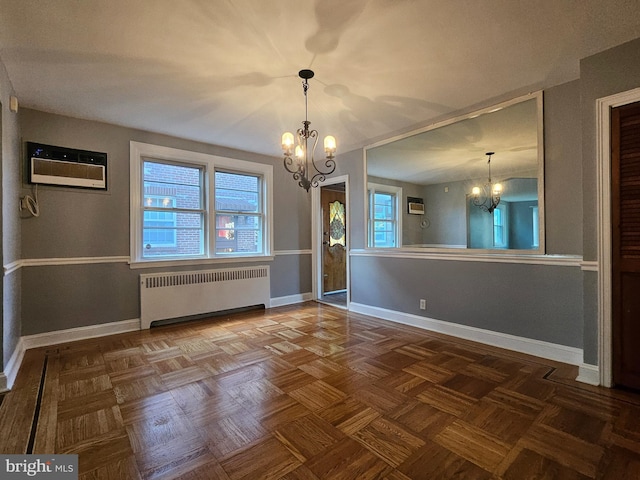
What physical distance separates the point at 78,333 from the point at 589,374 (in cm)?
479

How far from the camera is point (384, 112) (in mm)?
3244

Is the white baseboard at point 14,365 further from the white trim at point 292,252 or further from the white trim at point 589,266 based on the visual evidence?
the white trim at point 589,266

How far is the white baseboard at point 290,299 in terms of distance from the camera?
4.91 m

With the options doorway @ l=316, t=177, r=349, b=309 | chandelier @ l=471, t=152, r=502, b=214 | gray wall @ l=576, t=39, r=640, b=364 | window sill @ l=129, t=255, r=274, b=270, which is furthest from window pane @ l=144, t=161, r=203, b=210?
gray wall @ l=576, t=39, r=640, b=364

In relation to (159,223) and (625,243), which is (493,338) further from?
(159,223)

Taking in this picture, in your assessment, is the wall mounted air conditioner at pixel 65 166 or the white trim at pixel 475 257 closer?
the white trim at pixel 475 257

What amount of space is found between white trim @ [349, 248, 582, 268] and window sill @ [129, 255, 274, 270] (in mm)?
1454

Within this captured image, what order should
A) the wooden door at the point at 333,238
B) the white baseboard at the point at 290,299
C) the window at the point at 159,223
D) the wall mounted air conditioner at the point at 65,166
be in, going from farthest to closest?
the wooden door at the point at 333,238, the white baseboard at the point at 290,299, the window at the point at 159,223, the wall mounted air conditioner at the point at 65,166

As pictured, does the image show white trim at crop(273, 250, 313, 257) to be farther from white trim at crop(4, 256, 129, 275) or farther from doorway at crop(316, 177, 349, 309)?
white trim at crop(4, 256, 129, 275)

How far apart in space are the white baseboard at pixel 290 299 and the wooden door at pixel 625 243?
392cm

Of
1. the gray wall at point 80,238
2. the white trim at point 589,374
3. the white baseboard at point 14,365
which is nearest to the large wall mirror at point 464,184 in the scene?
the white trim at point 589,374

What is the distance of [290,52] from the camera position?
216cm

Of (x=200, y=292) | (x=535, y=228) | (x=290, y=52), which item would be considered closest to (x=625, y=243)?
(x=535, y=228)

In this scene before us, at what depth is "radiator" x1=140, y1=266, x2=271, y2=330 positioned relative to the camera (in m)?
3.74
